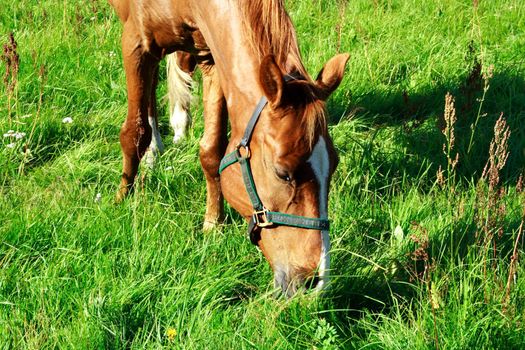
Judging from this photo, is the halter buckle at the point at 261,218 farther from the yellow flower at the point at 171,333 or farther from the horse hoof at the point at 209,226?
the horse hoof at the point at 209,226

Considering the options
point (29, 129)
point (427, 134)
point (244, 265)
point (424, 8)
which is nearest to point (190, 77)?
point (29, 129)

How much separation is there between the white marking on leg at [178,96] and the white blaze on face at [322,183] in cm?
235

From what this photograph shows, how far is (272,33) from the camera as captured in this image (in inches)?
138

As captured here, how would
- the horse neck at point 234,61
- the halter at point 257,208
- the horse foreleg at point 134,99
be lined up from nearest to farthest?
the halter at point 257,208, the horse neck at point 234,61, the horse foreleg at point 134,99

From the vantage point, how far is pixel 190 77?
5.55 m

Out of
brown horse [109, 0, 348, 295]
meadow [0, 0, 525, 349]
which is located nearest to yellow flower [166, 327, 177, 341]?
meadow [0, 0, 525, 349]

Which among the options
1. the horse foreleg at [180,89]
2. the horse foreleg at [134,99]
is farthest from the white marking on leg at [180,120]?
the horse foreleg at [134,99]

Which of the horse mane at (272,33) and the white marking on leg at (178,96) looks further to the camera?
the white marking on leg at (178,96)

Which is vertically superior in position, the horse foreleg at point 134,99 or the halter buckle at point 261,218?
the halter buckle at point 261,218

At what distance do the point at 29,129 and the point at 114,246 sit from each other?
5.07 ft

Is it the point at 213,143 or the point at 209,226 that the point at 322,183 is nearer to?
the point at 209,226

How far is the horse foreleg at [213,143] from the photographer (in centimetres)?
441

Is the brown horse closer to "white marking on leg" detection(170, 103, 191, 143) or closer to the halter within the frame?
the halter

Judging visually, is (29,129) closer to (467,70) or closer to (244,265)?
(244,265)
